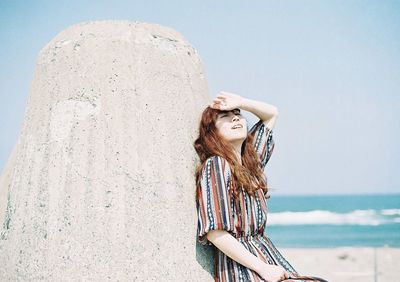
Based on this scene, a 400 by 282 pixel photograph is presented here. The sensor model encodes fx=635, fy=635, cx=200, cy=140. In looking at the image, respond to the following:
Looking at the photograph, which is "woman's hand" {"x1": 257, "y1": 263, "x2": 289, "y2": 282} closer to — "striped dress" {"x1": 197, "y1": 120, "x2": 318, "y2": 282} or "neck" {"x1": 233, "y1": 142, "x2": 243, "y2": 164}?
"striped dress" {"x1": 197, "y1": 120, "x2": 318, "y2": 282}

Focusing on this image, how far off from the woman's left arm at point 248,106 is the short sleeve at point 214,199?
30 cm

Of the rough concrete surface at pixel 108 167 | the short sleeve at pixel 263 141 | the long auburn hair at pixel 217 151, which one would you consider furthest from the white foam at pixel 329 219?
the rough concrete surface at pixel 108 167

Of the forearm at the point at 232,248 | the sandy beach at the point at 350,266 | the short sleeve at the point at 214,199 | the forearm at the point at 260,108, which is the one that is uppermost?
the forearm at the point at 260,108

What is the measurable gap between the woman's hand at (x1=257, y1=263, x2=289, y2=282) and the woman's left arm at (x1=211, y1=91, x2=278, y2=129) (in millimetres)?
777

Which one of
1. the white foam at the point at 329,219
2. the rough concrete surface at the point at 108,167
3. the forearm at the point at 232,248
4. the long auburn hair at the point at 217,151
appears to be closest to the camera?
the rough concrete surface at the point at 108,167

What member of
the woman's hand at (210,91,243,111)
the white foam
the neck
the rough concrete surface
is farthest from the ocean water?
the rough concrete surface

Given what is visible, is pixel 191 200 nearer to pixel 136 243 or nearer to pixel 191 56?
pixel 136 243

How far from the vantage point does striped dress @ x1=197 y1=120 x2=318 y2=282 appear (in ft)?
9.31

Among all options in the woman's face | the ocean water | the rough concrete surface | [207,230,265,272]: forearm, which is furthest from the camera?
the ocean water

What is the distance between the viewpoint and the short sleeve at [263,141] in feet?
10.9

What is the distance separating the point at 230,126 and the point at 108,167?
658 millimetres

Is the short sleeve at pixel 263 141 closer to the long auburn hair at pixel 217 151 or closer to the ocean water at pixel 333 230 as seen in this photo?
the long auburn hair at pixel 217 151

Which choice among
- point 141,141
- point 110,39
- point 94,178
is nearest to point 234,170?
point 141,141

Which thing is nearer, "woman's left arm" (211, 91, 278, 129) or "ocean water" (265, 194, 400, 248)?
"woman's left arm" (211, 91, 278, 129)
